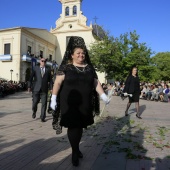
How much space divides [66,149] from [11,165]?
1.12 metres

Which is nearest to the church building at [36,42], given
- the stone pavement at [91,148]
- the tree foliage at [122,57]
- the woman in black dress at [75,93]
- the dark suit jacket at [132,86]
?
the tree foliage at [122,57]

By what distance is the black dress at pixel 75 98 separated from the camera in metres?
3.51

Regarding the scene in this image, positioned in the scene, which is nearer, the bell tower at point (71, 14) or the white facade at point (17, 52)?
the white facade at point (17, 52)

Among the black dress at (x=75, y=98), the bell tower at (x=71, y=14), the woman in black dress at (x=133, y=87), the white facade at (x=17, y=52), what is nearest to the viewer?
the black dress at (x=75, y=98)

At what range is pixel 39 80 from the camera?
23.6 ft

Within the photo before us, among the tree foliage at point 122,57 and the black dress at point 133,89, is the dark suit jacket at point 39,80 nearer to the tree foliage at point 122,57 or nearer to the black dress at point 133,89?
the black dress at point 133,89

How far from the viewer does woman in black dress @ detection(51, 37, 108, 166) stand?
3512 mm

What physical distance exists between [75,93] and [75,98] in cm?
7

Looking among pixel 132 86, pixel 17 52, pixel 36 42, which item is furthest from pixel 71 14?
pixel 132 86

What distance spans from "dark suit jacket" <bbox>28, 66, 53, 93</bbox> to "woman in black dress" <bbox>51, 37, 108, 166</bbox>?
349 centimetres

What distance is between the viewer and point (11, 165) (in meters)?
3.48

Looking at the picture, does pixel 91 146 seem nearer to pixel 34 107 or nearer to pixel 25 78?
pixel 34 107

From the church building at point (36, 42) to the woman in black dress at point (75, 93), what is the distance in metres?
27.4

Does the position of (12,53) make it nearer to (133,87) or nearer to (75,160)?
(133,87)
